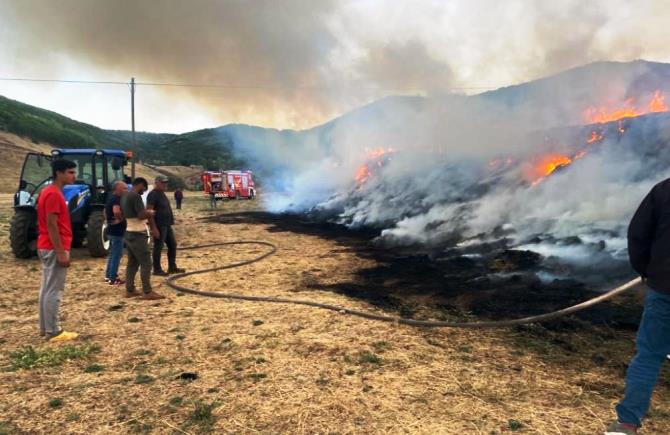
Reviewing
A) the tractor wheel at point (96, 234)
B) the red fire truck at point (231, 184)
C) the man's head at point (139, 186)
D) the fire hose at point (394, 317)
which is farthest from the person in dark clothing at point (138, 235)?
the red fire truck at point (231, 184)

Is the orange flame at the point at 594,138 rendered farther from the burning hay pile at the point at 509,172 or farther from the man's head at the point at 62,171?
the man's head at the point at 62,171

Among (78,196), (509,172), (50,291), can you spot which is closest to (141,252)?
(50,291)

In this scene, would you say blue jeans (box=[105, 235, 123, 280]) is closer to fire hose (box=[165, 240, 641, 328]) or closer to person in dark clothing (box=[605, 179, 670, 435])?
fire hose (box=[165, 240, 641, 328])

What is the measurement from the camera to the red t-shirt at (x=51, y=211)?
516cm

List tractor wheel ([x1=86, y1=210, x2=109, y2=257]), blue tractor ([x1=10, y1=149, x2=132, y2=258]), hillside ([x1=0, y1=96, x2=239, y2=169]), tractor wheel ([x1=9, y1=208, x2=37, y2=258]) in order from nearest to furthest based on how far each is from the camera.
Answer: tractor wheel ([x1=9, y1=208, x2=37, y2=258]) → blue tractor ([x1=10, y1=149, x2=132, y2=258]) → tractor wheel ([x1=86, y1=210, x2=109, y2=257]) → hillside ([x1=0, y1=96, x2=239, y2=169])

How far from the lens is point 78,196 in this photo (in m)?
10.6

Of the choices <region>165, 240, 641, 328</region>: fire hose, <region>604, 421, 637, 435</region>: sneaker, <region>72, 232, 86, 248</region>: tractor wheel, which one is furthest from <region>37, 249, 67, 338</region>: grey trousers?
<region>72, 232, 86, 248</region>: tractor wheel

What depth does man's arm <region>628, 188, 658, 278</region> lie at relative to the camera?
10.5ft

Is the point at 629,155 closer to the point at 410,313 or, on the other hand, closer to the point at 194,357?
the point at 410,313

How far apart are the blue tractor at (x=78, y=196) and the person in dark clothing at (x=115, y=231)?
9.14 feet

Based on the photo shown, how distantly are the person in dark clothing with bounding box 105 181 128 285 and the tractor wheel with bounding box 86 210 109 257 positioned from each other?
8.75ft

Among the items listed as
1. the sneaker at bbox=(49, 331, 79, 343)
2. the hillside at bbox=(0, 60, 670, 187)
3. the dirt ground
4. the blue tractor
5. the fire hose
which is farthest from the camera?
the hillside at bbox=(0, 60, 670, 187)

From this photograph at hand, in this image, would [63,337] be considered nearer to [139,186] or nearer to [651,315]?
[139,186]

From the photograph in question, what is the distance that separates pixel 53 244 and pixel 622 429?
636 centimetres
